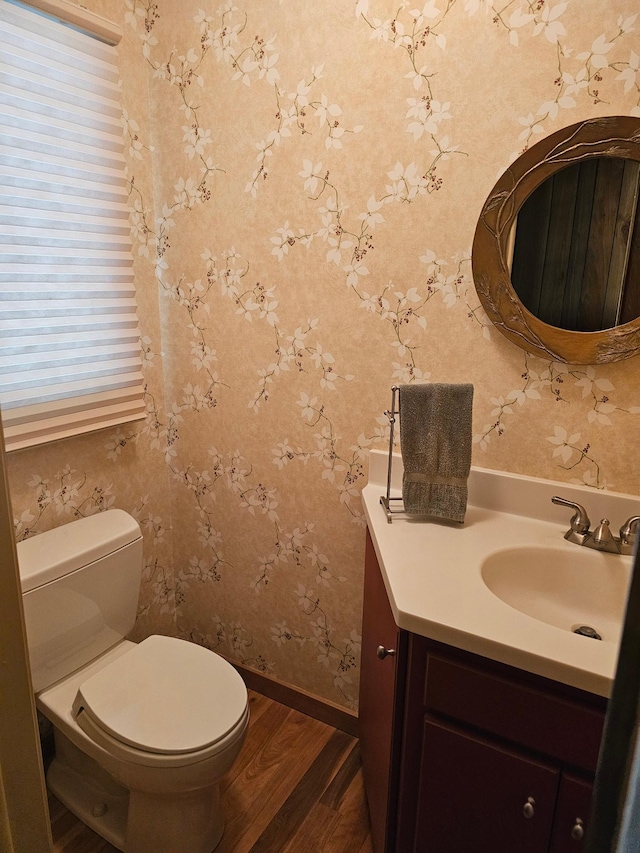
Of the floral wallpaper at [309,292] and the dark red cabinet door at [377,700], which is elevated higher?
the floral wallpaper at [309,292]

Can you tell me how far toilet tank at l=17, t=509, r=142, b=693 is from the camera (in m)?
1.38

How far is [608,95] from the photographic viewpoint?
3.71ft

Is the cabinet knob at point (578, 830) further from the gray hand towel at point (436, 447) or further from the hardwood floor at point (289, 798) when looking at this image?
the hardwood floor at point (289, 798)

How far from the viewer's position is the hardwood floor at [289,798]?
1.45 metres

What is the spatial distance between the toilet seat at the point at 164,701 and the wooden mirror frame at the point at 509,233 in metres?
1.15

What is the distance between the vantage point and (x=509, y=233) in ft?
4.17

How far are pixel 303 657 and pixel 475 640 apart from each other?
1.09 m

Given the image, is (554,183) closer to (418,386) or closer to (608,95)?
(608,95)

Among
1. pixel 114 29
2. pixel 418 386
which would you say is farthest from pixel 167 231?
pixel 418 386

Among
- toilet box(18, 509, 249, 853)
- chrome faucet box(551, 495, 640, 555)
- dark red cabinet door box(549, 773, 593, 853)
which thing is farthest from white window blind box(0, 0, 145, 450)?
dark red cabinet door box(549, 773, 593, 853)

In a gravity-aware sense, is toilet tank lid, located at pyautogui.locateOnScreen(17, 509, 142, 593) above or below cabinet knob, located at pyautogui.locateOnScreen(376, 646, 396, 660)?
above

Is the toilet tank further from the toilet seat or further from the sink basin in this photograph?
the sink basin

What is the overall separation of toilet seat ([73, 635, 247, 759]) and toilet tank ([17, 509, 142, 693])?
0.35 feet

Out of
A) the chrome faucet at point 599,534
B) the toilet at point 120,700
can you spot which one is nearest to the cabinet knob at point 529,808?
the chrome faucet at point 599,534
